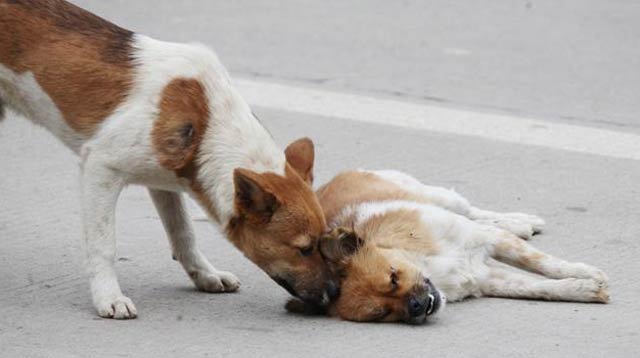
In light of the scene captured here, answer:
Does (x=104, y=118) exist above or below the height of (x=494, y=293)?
above

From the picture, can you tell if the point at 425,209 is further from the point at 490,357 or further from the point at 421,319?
the point at 490,357

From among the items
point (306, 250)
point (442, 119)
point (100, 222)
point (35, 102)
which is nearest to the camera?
point (306, 250)

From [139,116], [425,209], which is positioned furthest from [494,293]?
[139,116]

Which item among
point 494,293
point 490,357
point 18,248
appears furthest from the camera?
point 18,248

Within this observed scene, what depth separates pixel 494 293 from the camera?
609cm

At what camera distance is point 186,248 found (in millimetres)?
6203

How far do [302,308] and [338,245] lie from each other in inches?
13.3

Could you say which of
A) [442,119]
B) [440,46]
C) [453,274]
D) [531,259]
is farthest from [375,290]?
[440,46]

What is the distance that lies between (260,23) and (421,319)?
6163mm

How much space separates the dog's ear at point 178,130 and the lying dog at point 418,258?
25.5 inches

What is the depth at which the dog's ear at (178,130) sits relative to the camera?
5652 millimetres

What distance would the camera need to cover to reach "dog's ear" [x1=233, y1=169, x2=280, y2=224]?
5414 mm

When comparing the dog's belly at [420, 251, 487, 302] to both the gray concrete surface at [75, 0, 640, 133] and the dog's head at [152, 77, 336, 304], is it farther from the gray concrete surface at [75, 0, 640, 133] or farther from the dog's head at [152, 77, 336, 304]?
the gray concrete surface at [75, 0, 640, 133]

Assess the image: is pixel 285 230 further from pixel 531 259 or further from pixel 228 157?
pixel 531 259
